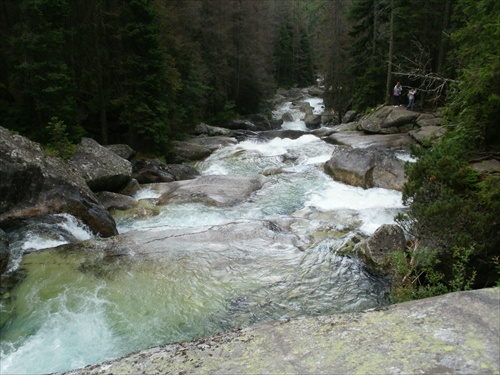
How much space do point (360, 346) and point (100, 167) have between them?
476 inches

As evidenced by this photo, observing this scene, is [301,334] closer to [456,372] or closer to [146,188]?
[456,372]

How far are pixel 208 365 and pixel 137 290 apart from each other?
412cm

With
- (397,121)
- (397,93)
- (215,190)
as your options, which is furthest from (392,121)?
(215,190)

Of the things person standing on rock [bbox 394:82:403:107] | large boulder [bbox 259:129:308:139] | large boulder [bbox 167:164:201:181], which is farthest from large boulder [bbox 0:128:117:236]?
person standing on rock [bbox 394:82:403:107]

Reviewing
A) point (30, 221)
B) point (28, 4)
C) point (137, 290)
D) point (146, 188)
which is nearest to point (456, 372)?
A: point (137, 290)

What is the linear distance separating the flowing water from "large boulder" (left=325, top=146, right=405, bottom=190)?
334 centimetres

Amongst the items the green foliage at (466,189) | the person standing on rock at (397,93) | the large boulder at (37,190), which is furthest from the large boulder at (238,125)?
the green foliage at (466,189)

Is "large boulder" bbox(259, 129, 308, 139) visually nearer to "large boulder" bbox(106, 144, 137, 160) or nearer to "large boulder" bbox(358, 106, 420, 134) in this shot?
→ "large boulder" bbox(358, 106, 420, 134)

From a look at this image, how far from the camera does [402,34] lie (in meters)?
24.2

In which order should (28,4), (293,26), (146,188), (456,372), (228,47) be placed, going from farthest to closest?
(293,26)
(228,47)
(146,188)
(28,4)
(456,372)

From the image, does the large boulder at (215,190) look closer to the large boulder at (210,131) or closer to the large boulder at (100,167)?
the large boulder at (100,167)

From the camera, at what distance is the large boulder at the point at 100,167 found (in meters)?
12.5

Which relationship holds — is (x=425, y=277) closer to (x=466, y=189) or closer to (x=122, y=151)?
(x=466, y=189)

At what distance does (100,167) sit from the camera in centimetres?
1295
